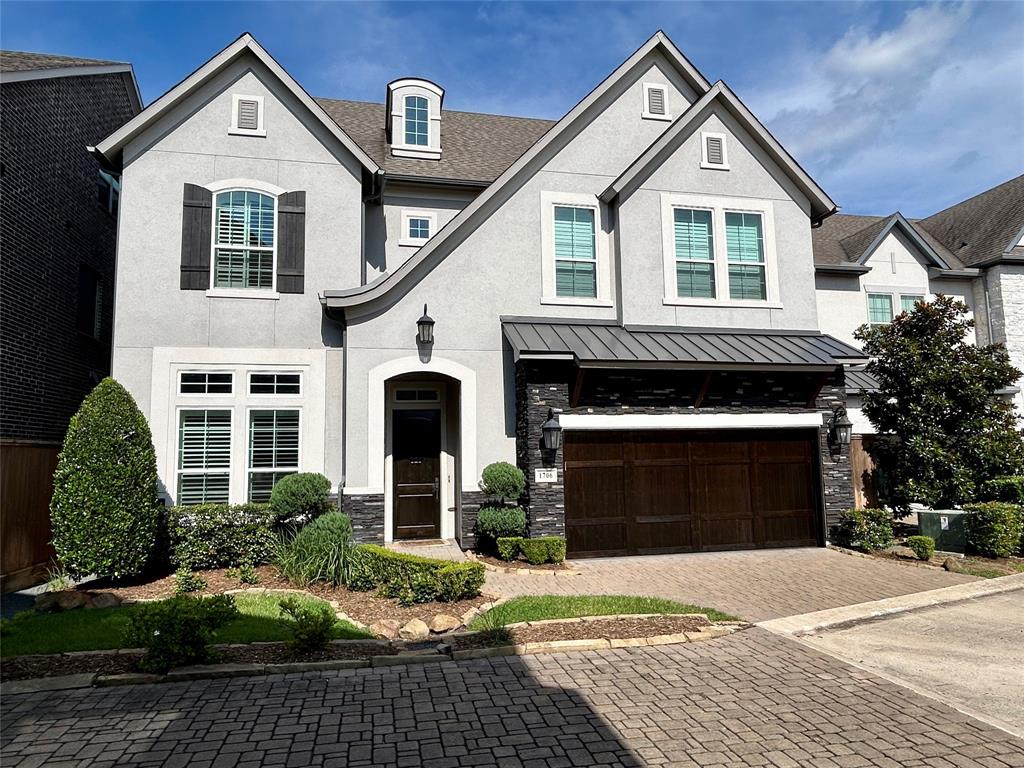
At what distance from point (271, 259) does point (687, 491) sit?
357 inches

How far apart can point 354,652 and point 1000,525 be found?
11381mm

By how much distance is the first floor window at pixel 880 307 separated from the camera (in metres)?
18.2

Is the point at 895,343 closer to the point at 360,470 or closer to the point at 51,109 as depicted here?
the point at 360,470

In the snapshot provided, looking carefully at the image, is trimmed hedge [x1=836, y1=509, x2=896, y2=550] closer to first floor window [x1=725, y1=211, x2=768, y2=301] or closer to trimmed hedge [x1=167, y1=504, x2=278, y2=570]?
first floor window [x1=725, y1=211, x2=768, y2=301]

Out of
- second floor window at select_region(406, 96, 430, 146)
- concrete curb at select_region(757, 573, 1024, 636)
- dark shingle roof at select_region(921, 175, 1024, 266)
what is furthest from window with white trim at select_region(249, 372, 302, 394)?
dark shingle roof at select_region(921, 175, 1024, 266)

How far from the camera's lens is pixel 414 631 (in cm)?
717

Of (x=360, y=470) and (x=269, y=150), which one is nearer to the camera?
(x=360, y=470)

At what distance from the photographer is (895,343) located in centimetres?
1390

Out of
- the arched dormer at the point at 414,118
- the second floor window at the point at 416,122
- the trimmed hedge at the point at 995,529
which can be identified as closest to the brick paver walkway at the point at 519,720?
the trimmed hedge at the point at 995,529

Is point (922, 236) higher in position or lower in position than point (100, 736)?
higher

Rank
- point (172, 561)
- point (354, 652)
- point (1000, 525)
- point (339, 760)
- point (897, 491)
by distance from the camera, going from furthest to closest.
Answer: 1. point (897, 491)
2. point (1000, 525)
3. point (172, 561)
4. point (354, 652)
5. point (339, 760)

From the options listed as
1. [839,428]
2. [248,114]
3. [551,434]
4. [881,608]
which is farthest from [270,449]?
[839,428]

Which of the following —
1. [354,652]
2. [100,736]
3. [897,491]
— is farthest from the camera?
[897,491]

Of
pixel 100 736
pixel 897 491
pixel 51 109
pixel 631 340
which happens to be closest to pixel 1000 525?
pixel 897 491
